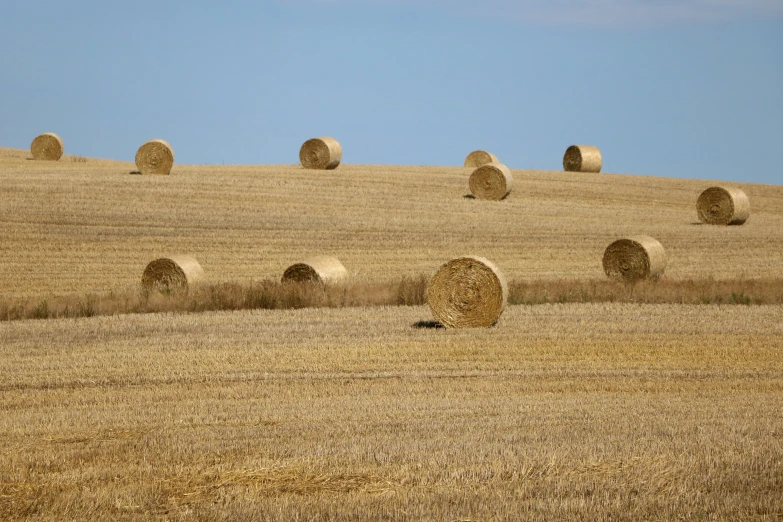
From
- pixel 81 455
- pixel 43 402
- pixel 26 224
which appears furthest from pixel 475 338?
pixel 26 224

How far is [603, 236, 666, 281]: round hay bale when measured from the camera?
23000 mm

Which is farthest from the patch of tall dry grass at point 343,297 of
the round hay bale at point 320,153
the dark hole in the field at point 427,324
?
the round hay bale at point 320,153

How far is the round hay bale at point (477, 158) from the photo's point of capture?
143ft

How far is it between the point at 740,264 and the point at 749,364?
1270cm

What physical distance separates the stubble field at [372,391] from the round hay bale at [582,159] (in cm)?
1402

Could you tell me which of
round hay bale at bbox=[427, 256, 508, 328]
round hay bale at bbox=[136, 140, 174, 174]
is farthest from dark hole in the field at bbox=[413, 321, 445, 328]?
round hay bale at bbox=[136, 140, 174, 174]

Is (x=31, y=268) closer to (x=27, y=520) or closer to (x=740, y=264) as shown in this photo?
(x=740, y=264)

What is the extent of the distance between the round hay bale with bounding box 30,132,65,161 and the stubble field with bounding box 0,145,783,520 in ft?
39.1

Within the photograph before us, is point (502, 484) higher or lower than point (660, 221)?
lower

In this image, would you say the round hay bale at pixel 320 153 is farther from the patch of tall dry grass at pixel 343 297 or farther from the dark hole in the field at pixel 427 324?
the dark hole in the field at pixel 427 324

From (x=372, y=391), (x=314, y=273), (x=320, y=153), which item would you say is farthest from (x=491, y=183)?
(x=372, y=391)

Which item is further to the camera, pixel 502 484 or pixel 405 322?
pixel 405 322

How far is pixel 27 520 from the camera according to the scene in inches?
278

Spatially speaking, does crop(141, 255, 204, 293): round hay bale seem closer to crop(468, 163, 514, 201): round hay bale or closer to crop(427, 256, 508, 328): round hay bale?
crop(427, 256, 508, 328): round hay bale
